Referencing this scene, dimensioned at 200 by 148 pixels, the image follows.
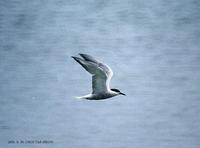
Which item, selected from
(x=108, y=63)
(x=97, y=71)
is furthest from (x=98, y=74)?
(x=108, y=63)

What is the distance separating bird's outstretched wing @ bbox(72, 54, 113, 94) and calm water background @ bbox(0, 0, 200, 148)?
508 millimetres

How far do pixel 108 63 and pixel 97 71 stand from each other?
0.81m

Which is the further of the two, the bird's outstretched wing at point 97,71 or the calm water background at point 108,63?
the calm water background at point 108,63

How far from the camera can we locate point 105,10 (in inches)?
128

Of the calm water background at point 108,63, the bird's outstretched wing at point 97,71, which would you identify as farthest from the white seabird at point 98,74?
the calm water background at point 108,63

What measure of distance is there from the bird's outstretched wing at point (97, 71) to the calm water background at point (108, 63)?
0.51 metres

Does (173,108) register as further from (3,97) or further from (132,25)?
(3,97)

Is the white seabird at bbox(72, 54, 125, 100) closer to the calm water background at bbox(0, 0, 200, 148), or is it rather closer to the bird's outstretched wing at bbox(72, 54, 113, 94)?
the bird's outstretched wing at bbox(72, 54, 113, 94)

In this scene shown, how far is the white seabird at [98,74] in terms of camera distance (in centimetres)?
220

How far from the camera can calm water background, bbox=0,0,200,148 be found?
2.80 m

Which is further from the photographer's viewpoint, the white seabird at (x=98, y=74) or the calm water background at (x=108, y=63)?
the calm water background at (x=108, y=63)

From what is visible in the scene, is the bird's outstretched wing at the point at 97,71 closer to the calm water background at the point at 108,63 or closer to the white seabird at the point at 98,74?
the white seabird at the point at 98,74

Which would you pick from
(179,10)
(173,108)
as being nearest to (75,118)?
(173,108)

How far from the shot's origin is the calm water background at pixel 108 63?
110 inches
